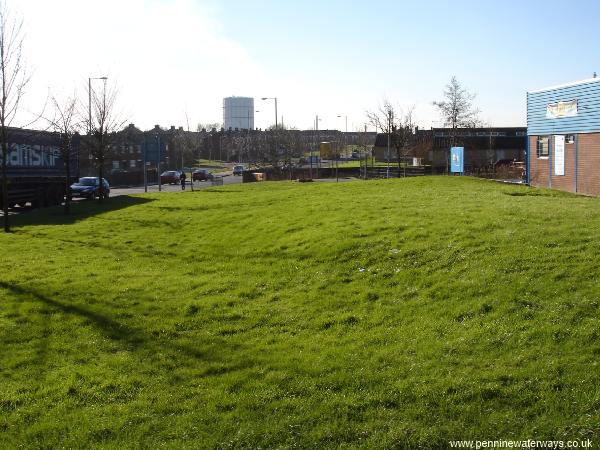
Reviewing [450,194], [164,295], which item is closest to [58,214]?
[450,194]

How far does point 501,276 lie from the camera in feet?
29.8

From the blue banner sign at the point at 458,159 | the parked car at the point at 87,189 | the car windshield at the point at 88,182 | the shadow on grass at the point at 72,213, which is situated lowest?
the shadow on grass at the point at 72,213

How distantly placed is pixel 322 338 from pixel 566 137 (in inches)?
889

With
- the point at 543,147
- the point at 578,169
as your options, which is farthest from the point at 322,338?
the point at 543,147

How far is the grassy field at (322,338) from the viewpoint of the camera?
5.64 metres

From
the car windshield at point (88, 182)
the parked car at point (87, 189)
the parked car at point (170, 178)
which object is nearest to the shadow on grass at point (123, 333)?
the parked car at point (87, 189)

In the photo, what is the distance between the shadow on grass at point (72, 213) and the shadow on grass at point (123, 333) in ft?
43.0

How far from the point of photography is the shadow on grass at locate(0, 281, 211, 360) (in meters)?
7.87

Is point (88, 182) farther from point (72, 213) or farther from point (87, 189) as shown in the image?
point (72, 213)

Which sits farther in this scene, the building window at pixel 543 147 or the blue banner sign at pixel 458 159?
the blue banner sign at pixel 458 159

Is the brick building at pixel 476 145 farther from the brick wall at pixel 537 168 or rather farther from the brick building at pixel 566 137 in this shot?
the brick building at pixel 566 137

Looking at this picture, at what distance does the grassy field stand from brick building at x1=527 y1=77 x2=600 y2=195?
11687 mm

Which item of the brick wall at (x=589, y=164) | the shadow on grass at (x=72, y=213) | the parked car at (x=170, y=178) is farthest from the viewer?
the parked car at (x=170, y=178)

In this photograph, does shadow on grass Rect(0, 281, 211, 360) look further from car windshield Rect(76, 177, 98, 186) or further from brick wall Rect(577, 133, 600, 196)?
car windshield Rect(76, 177, 98, 186)
